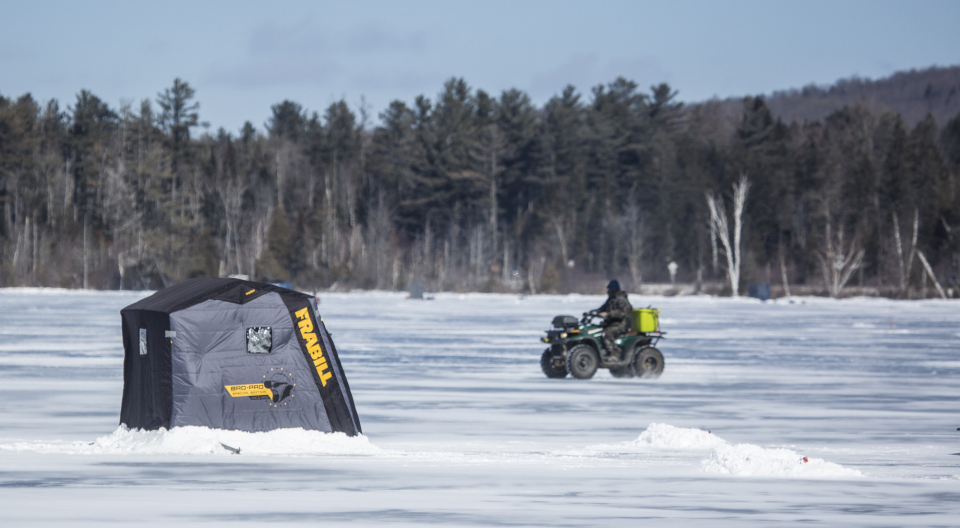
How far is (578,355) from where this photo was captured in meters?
18.8

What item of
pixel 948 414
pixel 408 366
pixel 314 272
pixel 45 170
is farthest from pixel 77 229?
pixel 948 414

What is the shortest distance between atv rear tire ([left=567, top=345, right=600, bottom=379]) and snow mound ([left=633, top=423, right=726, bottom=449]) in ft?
23.6

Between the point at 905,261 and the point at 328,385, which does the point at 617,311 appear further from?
the point at 905,261

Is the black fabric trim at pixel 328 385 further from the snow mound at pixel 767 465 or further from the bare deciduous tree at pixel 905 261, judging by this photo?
the bare deciduous tree at pixel 905 261

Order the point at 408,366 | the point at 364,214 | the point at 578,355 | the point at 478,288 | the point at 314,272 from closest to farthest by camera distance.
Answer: the point at 578,355
the point at 408,366
the point at 478,288
the point at 314,272
the point at 364,214

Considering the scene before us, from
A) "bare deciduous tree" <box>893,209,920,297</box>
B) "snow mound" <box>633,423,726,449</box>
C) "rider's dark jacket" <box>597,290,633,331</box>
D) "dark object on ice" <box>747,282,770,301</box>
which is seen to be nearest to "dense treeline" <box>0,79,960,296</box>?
"bare deciduous tree" <box>893,209,920,297</box>

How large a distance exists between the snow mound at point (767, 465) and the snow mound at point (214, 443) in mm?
3108

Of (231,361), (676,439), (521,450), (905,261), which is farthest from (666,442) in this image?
(905,261)

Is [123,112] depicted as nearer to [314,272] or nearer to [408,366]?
[314,272]

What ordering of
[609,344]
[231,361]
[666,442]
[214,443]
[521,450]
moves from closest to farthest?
[214,443]
[231,361]
[521,450]
[666,442]
[609,344]

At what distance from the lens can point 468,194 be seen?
9112cm

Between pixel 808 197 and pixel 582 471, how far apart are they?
80.8 meters

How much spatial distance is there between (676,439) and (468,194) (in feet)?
263

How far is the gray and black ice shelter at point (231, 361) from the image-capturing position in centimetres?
1011
